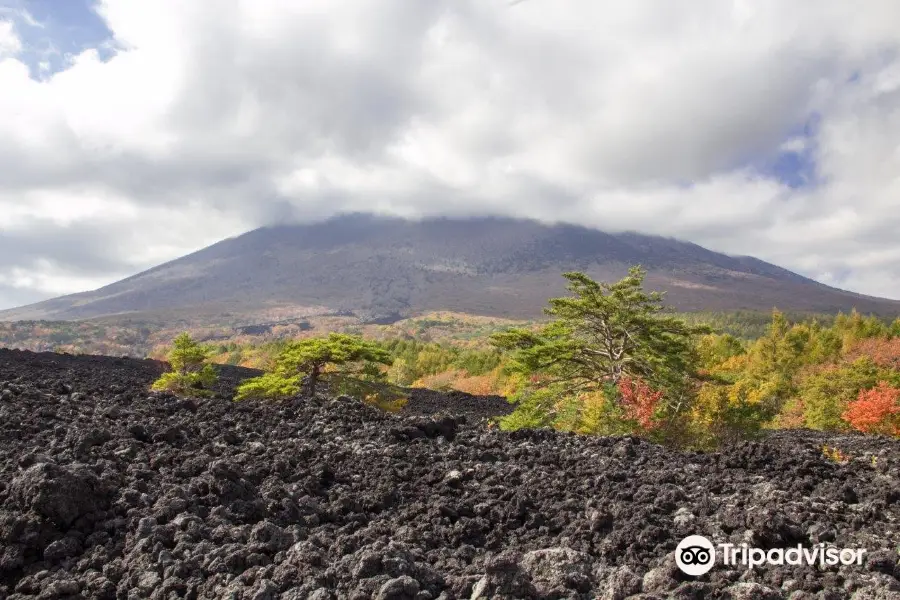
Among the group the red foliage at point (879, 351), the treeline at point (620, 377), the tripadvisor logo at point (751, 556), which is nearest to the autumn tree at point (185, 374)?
the treeline at point (620, 377)

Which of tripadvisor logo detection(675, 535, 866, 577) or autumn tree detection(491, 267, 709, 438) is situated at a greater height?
autumn tree detection(491, 267, 709, 438)

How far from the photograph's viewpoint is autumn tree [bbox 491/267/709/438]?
13805mm

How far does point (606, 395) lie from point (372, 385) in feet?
21.4

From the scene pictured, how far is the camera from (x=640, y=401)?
12.9m

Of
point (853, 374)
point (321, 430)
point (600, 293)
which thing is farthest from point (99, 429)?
point (853, 374)

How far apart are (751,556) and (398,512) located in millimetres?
2793

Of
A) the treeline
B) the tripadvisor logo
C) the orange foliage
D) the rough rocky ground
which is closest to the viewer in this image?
the rough rocky ground

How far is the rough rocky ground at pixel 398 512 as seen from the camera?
11.3ft

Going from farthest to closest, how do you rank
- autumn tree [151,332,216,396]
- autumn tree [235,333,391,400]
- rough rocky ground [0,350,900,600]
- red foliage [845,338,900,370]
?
red foliage [845,338,900,370]
autumn tree [151,332,216,396]
autumn tree [235,333,391,400]
rough rocky ground [0,350,900,600]

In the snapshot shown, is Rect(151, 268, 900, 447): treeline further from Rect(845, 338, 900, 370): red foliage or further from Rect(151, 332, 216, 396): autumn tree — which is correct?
Rect(845, 338, 900, 370): red foliage

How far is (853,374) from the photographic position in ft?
60.6

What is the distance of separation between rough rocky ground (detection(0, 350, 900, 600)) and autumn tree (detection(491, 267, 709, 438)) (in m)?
6.08

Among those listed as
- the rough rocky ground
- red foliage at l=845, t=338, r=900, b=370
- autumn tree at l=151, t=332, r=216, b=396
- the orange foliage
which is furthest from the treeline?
the orange foliage

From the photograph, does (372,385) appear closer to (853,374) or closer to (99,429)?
(99,429)
